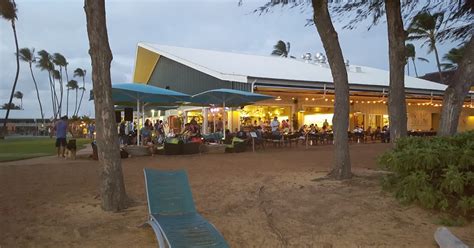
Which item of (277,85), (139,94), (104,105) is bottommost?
(104,105)

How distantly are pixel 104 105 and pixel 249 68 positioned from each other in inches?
599

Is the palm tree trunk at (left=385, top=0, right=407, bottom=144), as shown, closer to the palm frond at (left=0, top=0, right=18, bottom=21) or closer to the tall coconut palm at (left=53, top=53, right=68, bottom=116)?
the palm frond at (left=0, top=0, right=18, bottom=21)

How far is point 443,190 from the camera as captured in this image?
5180 millimetres

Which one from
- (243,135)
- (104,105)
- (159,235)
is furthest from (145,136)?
(159,235)

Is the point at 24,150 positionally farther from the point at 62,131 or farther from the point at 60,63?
the point at 60,63

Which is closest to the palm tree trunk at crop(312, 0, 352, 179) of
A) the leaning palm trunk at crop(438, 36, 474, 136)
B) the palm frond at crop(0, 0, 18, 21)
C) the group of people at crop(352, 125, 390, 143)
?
the leaning palm trunk at crop(438, 36, 474, 136)

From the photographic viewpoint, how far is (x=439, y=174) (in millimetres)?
5219

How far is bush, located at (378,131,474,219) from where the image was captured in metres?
4.88

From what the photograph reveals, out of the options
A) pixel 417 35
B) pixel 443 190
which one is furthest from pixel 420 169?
pixel 417 35

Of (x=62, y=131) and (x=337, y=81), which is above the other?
(x=337, y=81)

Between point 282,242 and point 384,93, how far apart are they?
1916 centimetres

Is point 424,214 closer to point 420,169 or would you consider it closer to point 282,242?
point 420,169

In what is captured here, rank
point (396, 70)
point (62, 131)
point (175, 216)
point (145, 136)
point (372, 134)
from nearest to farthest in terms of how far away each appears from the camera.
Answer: point (175, 216)
point (396, 70)
point (62, 131)
point (145, 136)
point (372, 134)

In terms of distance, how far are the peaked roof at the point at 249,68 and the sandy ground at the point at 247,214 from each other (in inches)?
416
